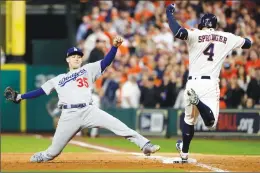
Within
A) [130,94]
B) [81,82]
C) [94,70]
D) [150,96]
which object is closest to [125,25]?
[130,94]

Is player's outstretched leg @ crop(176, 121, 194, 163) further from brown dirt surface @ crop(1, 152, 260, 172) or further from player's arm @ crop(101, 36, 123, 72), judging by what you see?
player's arm @ crop(101, 36, 123, 72)

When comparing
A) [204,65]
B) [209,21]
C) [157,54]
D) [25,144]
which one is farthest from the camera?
[157,54]

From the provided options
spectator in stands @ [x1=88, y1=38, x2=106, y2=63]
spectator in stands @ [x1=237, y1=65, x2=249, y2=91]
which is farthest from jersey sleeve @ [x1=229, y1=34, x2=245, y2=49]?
spectator in stands @ [x1=88, y1=38, x2=106, y2=63]

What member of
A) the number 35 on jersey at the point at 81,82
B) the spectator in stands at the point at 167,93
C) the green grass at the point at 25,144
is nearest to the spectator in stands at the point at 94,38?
the spectator in stands at the point at 167,93

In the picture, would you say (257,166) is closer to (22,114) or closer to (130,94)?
(130,94)

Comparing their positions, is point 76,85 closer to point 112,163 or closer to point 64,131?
point 64,131

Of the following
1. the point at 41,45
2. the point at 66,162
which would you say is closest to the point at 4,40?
the point at 41,45

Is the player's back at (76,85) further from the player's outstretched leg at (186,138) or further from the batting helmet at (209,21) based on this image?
the batting helmet at (209,21)
